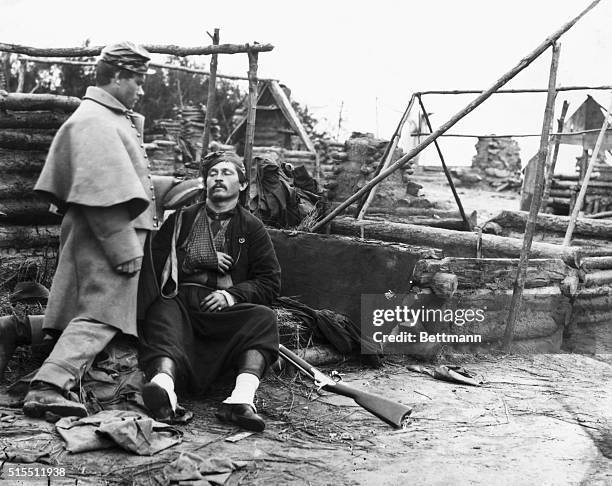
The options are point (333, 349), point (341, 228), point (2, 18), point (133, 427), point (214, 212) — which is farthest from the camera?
point (2, 18)

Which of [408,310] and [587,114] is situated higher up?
[587,114]

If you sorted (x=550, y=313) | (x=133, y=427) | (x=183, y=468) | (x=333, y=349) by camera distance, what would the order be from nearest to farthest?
1. (x=183, y=468)
2. (x=133, y=427)
3. (x=333, y=349)
4. (x=550, y=313)

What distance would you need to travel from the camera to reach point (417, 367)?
6406 mm

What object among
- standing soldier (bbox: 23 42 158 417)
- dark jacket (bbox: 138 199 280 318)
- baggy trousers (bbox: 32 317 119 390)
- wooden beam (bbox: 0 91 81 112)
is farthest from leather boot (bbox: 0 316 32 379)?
wooden beam (bbox: 0 91 81 112)

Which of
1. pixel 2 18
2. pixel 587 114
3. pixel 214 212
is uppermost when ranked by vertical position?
pixel 2 18

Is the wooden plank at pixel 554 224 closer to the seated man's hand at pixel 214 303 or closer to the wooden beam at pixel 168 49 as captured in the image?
the wooden beam at pixel 168 49

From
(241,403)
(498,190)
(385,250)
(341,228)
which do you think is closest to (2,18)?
(498,190)

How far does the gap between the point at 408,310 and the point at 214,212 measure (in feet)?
7.00

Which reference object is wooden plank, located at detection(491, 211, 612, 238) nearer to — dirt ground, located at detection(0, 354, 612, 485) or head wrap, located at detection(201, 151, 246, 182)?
dirt ground, located at detection(0, 354, 612, 485)

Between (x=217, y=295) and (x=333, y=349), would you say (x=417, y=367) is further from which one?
(x=217, y=295)

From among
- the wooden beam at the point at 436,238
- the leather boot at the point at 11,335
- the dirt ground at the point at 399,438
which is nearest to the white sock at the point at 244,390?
the dirt ground at the point at 399,438

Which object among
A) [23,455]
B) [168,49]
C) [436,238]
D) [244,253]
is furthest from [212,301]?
[436,238]

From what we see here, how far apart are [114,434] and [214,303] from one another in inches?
51.3

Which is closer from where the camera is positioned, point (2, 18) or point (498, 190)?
point (498, 190)
